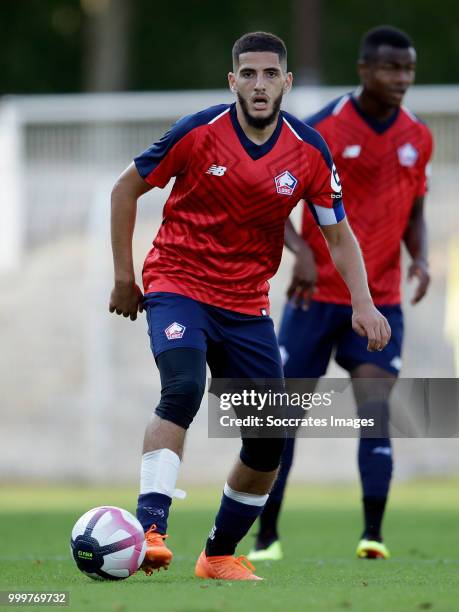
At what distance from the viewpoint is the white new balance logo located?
273 inches

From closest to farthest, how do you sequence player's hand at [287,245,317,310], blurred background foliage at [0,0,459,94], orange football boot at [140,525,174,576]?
orange football boot at [140,525,174,576], player's hand at [287,245,317,310], blurred background foliage at [0,0,459,94]

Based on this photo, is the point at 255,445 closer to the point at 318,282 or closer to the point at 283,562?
the point at 283,562

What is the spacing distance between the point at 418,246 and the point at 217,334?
9.28 feet

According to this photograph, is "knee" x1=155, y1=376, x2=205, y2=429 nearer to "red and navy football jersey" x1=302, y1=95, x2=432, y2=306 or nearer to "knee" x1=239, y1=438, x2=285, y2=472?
"knee" x1=239, y1=438, x2=285, y2=472

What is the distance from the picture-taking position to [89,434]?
56.2ft

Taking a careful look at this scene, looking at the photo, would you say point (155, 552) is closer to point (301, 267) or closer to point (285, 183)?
point (285, 183)

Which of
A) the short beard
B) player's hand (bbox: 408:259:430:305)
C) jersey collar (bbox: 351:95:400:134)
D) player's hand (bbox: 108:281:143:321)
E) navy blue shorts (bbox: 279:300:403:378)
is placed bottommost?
navy blue shorts (bbox: 279:300:403:378)

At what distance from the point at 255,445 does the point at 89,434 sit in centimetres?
1034

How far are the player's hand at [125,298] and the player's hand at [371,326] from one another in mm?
1083

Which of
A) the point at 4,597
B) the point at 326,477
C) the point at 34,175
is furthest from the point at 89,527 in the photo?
the point at 34,175

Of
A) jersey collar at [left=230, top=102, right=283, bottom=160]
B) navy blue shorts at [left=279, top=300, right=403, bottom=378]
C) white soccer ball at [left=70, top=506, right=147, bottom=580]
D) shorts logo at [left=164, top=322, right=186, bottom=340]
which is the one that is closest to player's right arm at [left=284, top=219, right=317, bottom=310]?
navy blue shorts at [left=279, top=300, right=403, bottom=378]

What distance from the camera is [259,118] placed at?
693 centimetres

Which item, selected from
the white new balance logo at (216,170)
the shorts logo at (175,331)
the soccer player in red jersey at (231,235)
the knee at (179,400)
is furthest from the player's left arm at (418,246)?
the knee at (179,400)

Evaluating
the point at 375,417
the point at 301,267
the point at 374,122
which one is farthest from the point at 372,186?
the point at 375,417
